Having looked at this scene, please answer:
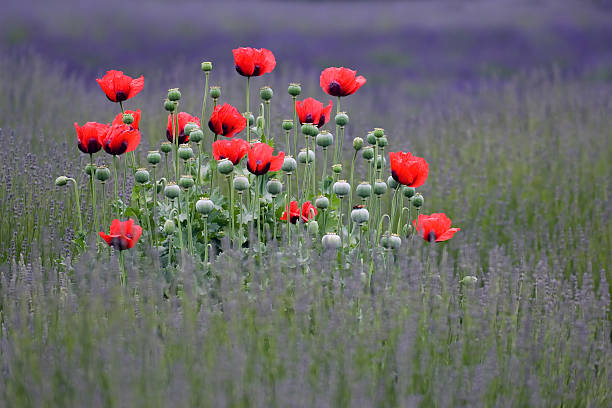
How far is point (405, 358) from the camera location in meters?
1.58

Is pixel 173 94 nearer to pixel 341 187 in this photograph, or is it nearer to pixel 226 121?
pixel 226 121

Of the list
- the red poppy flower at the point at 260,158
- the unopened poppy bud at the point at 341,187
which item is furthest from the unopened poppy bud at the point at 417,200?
the red poppy flower at the point at 260,158

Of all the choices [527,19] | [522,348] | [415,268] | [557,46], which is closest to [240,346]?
[415,268]

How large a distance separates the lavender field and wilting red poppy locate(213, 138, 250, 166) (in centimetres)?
9

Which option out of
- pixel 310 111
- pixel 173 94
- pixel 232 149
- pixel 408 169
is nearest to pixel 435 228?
pixel 408 169

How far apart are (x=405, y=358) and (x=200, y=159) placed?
116cm

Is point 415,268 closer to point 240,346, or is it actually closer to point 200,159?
point 240,346

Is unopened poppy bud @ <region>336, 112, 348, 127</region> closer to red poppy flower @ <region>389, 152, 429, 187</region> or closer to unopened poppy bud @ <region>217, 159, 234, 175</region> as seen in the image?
red poppy flower @ <region>389, 152, 429, 187</region>

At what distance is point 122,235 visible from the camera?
2.04 metres

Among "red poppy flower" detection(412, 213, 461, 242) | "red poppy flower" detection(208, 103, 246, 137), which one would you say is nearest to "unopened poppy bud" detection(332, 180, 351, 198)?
"red poppy flower" detection(412, 213, 461, 242)

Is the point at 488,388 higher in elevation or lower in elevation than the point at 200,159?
lower

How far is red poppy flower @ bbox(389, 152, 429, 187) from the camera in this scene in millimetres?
2123

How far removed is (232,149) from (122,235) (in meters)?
0.42

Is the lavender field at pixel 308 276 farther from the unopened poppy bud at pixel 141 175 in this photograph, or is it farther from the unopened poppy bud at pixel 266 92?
the unopened poppy bud at pixel 266 92
